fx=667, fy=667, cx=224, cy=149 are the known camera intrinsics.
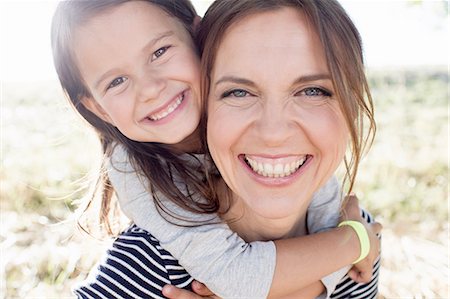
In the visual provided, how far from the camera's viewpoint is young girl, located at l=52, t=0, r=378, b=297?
101 inches

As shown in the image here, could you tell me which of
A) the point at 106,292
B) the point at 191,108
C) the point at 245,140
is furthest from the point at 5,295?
the point at 245,140

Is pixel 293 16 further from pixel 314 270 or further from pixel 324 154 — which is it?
pixel 314 270

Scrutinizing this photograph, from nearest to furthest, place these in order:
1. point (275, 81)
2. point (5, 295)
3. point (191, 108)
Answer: point (275, 81), point (191, 108), point (5, 295)

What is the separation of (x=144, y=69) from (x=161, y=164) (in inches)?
16.7

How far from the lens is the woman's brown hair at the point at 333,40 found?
7.67ft

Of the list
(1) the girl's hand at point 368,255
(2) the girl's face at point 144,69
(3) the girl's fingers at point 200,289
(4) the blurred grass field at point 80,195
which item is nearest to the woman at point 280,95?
(2) the girl's face at point 144,69

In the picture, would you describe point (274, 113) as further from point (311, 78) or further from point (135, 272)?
point (135, 272)

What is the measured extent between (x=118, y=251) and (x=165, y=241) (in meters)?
0.19

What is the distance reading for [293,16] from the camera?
236 centimetres

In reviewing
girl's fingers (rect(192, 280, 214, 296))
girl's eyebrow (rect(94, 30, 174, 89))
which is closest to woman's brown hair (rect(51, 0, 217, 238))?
girl's eyebrow (rect(94, 30, 174, 89))

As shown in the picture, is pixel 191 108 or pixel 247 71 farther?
pixel 191 108

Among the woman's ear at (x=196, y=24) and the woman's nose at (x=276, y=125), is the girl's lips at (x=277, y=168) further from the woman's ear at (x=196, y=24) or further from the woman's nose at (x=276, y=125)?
the woman's ear at (x=196, y=24)

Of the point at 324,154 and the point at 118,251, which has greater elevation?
the point at 324,154

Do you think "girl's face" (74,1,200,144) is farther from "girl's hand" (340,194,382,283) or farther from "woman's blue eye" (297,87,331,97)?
"girl's hand" (340,194,382,283)
